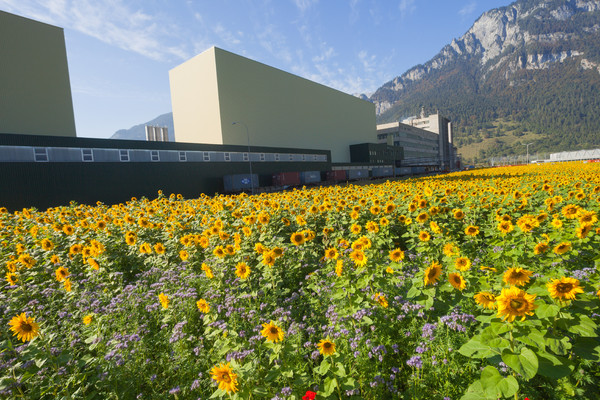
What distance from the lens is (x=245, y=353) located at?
245 centimetres

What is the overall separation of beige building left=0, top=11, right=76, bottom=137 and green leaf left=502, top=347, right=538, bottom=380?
43627mm

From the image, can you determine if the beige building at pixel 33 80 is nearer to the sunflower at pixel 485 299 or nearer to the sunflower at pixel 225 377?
the sunflower at pixel 225 377

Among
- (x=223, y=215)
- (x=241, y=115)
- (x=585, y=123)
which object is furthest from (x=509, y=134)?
(x=223, y=215)

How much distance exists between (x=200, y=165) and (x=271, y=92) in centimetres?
2618

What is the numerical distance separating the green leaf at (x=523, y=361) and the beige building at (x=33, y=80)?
4363 cm

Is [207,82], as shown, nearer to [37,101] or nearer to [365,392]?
[37,101]

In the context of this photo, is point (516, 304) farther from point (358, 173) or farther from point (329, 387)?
point (358, 173)

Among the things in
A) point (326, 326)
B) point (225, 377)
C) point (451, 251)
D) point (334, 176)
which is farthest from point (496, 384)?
point (334, 176)

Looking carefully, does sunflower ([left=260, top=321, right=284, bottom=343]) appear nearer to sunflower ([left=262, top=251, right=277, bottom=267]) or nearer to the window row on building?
sunflower ([left=262, top=251, right=277, bottom=267])

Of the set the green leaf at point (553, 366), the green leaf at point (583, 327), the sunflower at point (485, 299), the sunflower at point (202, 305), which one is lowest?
the green leaf at point (553, 366)

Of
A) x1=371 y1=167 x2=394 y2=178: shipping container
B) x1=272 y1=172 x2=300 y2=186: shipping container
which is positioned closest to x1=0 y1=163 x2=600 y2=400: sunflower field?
x1=272 y1=172 x2=300 y2=186: shipping container

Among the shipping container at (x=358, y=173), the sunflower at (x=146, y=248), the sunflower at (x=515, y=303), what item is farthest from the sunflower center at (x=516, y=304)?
the shipping container at (x=358, y=173)

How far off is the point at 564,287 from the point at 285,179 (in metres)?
37.3

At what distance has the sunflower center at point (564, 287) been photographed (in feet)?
6.19
